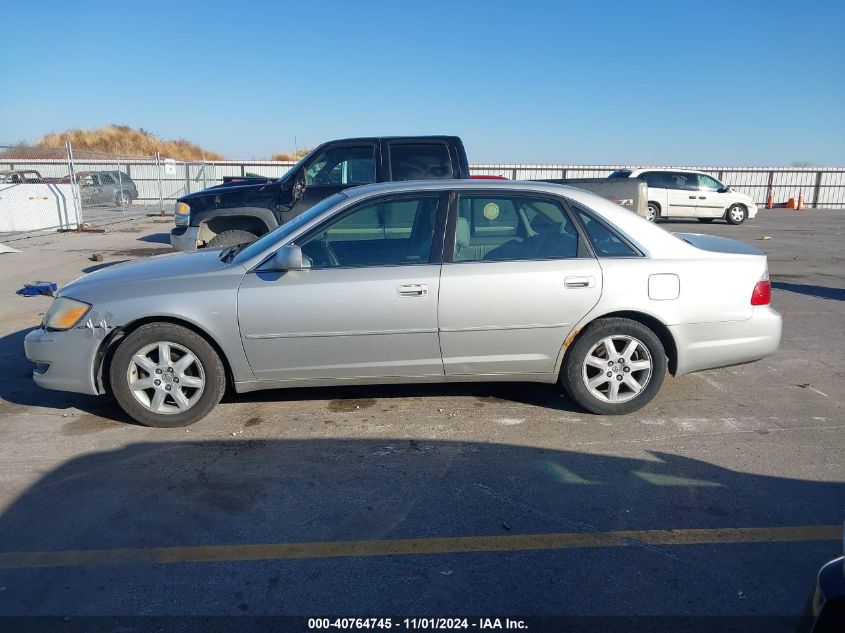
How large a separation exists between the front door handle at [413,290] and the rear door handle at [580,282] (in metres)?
0.97

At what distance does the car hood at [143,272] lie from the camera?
4.51 metres

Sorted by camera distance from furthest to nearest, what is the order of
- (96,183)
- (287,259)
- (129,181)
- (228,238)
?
(129,181) < (96,183) < (228,238) < (287,259)

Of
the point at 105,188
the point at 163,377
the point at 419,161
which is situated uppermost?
the point at 419,161

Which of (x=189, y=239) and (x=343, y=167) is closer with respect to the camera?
(x=189, y=239)

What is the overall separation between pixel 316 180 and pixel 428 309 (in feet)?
15.6

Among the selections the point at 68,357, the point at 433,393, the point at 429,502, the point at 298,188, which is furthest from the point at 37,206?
the point at 429,502

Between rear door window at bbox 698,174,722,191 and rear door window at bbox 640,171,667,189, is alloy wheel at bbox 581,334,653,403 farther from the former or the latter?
rear door window at bbox 698,174,722,191

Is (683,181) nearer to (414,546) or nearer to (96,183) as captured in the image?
(414,546)

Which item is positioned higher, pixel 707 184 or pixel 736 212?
pixel 707 184

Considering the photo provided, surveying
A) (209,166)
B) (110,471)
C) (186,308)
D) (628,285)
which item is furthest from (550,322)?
(209,166)

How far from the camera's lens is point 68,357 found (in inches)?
174

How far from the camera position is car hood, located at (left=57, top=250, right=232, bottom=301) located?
178 inches

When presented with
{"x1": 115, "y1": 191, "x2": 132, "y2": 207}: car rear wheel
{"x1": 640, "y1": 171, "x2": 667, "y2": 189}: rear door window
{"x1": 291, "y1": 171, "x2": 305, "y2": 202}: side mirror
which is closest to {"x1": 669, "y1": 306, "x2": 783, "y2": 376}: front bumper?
{"x1": 291, "y1": 171, "x2": 305, "y2": 202}: side mirror

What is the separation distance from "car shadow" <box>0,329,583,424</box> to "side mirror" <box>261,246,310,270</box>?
1.18 meters
